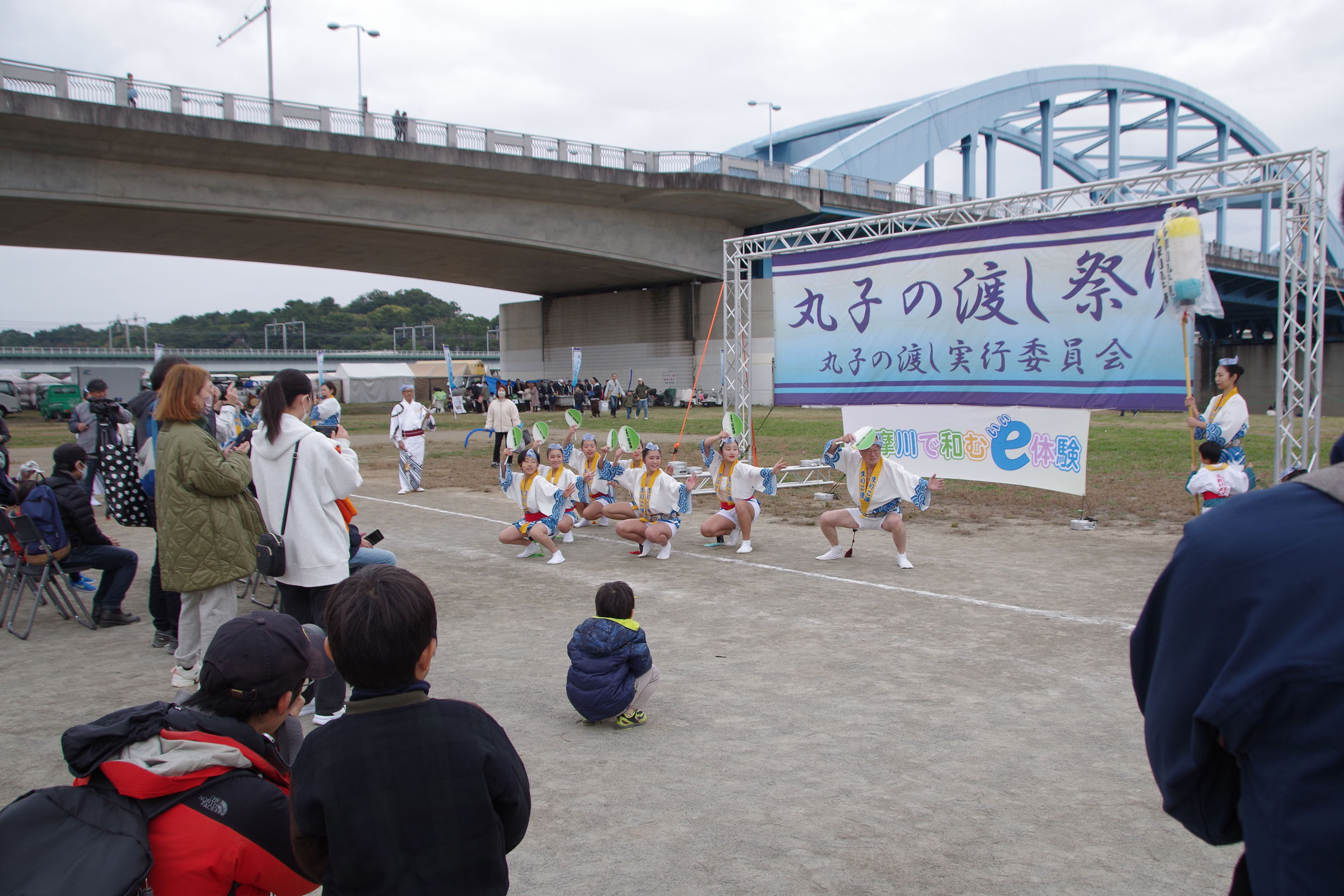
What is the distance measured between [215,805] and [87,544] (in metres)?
5.70

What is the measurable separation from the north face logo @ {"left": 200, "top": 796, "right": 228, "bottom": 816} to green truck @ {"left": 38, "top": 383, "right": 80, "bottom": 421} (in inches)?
1580

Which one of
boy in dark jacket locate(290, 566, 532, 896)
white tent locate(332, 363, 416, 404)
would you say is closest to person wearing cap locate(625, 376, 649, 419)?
white tent locate(332, 363, 416, 404)

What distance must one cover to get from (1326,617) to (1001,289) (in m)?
9.71

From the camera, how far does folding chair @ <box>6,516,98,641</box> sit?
6.01m

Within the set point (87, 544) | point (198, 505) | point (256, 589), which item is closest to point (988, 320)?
point (256, 589)

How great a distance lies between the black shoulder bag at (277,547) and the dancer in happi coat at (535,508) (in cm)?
439

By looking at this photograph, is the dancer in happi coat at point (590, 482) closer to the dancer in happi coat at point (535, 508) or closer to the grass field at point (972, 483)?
the dancer in happi coat at point (535, 508)

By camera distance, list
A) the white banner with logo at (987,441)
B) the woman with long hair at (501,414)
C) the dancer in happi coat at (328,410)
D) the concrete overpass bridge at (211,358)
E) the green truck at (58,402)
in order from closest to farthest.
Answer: the white banner with logo at (987,441), the dancer in happi coat at (328,410), the woman with long hair at (501,414), the green truck at (58,402), the concrete overpass bridge at (211,358)

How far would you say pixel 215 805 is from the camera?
1858 millimetres

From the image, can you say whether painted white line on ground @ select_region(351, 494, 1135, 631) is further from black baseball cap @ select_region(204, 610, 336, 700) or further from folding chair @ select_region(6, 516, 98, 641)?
folding chair @ select_region(6, 516, 98, 641)

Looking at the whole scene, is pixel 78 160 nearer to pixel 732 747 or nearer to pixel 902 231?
pixel 902 231

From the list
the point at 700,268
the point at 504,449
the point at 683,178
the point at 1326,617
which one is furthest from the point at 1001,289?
the point at 700,268

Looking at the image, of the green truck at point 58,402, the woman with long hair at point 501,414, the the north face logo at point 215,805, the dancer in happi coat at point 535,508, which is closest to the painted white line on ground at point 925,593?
the dancer in happi coat at point 535,508

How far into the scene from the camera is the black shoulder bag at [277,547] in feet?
13.9
